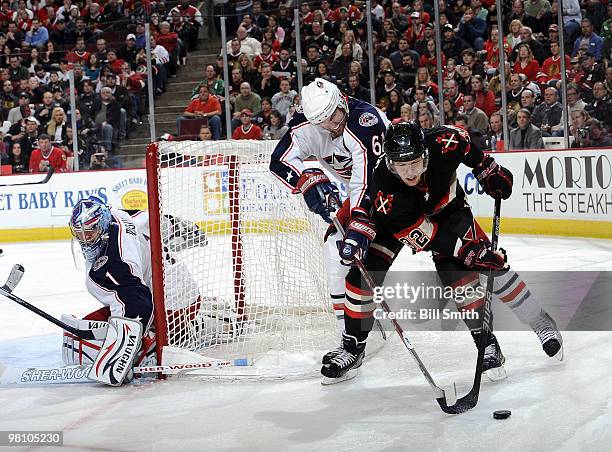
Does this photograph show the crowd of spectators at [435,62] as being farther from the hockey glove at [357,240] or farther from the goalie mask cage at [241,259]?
the hockey glove at [357,240]

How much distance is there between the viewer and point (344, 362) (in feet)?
10.8

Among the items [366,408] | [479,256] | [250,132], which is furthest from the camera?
[250,132]

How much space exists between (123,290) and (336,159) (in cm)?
99

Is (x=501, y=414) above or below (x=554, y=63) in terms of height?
below

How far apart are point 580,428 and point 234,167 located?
197 centimetres

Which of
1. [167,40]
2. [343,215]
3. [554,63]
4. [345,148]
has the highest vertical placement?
[167,40]

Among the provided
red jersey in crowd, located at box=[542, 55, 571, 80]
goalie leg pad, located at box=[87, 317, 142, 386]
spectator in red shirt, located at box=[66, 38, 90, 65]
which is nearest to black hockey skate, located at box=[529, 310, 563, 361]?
goalie leg pad, located at box=[87, 317, 142, 386]

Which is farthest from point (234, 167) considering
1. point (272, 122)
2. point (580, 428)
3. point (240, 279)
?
point (272, 122)

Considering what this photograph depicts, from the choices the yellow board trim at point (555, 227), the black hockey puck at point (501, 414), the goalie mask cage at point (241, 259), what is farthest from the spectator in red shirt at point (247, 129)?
the black hockey puck at point (501, 414)

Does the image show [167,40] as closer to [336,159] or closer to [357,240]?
[336,159]

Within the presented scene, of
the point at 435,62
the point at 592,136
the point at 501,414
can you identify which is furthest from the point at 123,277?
the point at 435,62

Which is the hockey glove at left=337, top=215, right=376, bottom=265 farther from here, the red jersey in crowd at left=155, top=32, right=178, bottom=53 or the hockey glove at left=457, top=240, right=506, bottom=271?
the red jersey in crowd at left=155, top=32, right=178, bottom=53

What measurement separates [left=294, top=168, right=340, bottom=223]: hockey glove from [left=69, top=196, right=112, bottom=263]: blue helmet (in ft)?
2.52

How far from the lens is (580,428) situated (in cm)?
261
